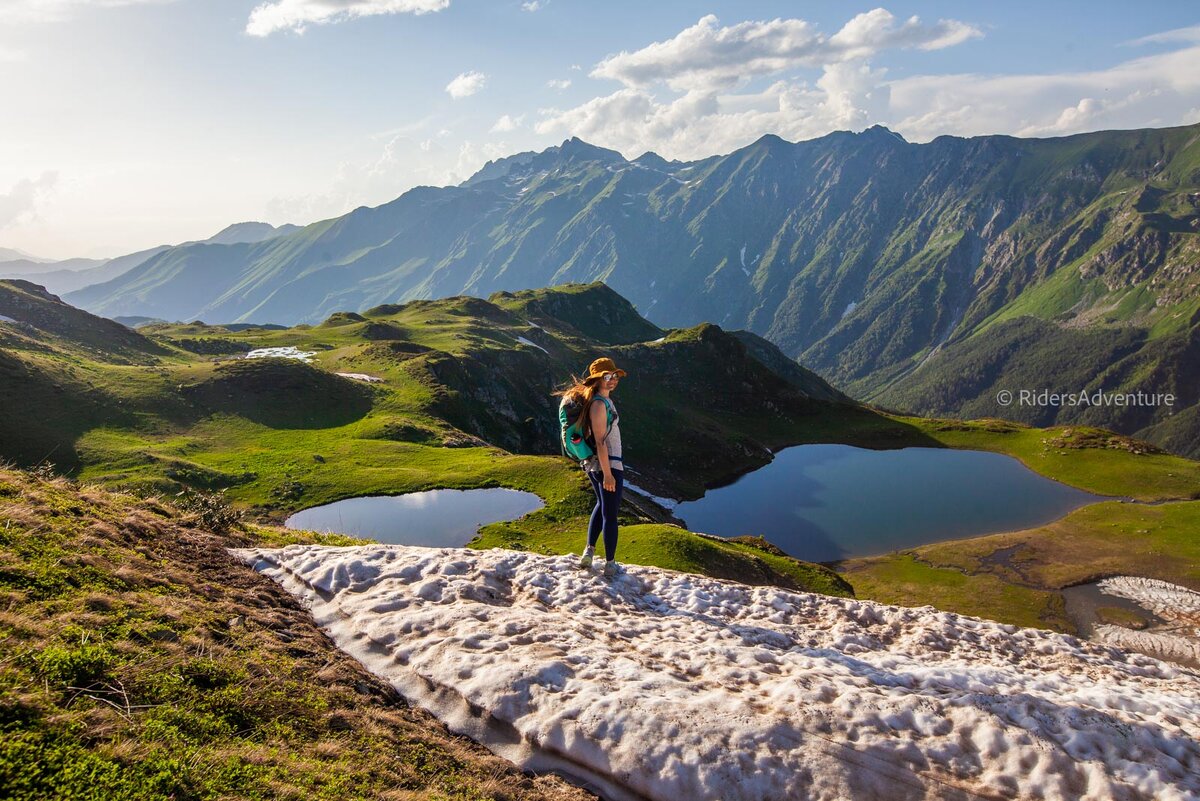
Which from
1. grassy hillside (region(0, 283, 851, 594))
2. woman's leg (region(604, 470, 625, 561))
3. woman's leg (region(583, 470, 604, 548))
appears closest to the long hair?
woman's leg (region(583, 470, 604, 548))

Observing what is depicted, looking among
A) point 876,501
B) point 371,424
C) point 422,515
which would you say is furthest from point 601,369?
point 876,501

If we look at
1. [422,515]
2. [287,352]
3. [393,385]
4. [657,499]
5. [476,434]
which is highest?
[287,352]

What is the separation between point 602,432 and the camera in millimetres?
14859

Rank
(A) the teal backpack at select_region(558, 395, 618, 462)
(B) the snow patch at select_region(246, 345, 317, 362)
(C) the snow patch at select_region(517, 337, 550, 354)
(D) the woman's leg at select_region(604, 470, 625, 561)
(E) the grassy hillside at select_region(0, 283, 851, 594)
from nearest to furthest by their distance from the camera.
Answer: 1. (A) the teal backpack at select_region(558, 395, 618, 462)
2. (D) the woman's leg at select_region(604, 470, 625, 561)
3. (E) the grassy hillside at select_region(0, 283, 851, 594)
4. (B) the snow patch at select_region(246, 345, 317, 362)
5. (C) the snow patch at select_region(517, 337, 550, 354)

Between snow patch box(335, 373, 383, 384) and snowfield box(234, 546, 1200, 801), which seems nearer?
snowfield box(234, 546, 1200, 801)

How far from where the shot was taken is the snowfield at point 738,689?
9.16 meters

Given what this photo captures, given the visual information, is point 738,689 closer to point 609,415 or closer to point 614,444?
point 614,444

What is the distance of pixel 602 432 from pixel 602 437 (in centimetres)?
15

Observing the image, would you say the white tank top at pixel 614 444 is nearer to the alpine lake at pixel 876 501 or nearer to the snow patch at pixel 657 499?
the alpine lake at pixel 876 501

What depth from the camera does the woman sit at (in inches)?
586

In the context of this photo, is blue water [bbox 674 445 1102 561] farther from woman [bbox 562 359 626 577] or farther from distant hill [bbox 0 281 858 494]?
woman [bbox 562 359 626 577]

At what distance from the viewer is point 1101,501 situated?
78.9m

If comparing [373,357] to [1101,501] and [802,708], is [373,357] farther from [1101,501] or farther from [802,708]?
[1101,501]

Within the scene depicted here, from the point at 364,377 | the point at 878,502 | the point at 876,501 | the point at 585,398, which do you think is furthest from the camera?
the point at 876,501
